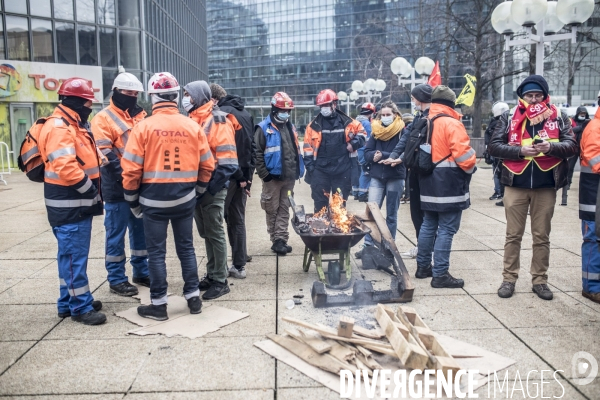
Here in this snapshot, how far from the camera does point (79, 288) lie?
189 inches

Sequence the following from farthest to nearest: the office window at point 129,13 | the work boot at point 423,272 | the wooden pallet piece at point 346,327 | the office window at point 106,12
A: the office window at point 129,13, the office window at point 106,12, the work boot at point 423,272, the wooden pallet piece at point 346,327

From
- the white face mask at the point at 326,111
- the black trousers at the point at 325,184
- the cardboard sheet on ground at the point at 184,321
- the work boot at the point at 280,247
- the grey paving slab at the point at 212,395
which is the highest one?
the white face mask at the point at 326,111

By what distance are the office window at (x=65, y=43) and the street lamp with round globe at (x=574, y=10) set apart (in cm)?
1966

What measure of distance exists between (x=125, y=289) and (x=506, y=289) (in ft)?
13.1

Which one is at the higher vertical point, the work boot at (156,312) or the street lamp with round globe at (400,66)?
the street lamp with round globe at (400,66)

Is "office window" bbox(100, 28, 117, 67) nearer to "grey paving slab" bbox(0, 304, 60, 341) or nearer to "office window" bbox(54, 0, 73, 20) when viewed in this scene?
"office window" bbox(54, 0, 73, 20)

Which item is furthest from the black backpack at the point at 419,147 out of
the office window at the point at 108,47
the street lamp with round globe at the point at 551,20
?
the office window at the point at 108,47

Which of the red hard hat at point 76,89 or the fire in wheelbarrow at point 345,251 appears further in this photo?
the fire in wheelbarrow at point 345,251

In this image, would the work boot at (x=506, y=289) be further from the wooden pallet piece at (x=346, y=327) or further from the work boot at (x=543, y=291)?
the wooden pallet piece at (x=346, y=327)

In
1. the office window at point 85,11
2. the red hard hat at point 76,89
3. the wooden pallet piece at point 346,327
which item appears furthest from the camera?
the office window at point 85,11

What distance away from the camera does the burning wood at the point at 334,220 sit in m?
5.75

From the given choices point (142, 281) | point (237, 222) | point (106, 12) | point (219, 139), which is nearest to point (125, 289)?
point (142, 281)

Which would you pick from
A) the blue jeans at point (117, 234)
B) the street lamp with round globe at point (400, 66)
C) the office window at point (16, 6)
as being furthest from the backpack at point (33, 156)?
the office window at point (16, 6)

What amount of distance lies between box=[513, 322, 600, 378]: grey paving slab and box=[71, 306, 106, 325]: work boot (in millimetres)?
3661
